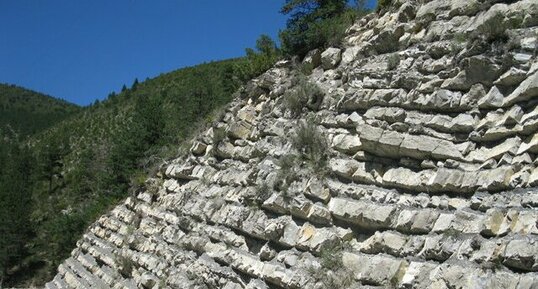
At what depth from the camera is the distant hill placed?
10800 centimetres

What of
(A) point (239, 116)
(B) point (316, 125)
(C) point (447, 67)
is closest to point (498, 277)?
(C) point (447, 67)

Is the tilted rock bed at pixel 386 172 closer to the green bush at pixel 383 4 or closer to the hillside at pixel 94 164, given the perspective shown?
the green bush at pixel 383 4

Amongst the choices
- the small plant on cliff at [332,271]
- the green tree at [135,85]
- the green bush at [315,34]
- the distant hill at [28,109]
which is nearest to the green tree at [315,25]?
the green bush at [315,34]

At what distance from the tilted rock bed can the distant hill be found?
320 feet

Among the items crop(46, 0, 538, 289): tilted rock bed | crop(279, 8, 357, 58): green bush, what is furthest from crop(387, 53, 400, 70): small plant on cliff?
crop(279, 8, 357, 58): green bush

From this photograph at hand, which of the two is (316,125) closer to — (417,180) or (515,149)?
(417,180)

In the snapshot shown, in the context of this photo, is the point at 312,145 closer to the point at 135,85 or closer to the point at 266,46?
the point at 266,46

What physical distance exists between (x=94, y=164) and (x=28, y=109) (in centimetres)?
11026

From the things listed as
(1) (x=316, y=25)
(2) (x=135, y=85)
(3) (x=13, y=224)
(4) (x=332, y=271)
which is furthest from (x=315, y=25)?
(2) (x=135, y=85)

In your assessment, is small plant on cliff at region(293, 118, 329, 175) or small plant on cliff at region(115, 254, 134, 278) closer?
small plant on cliff at region(293, 118, 329, 175)

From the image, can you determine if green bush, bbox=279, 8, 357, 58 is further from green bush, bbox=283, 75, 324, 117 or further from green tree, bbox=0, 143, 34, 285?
green tree, bbox=0, 143, 34, 285

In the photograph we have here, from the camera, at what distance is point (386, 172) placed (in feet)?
27.8

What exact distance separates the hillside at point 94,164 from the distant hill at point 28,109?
28.2 meters

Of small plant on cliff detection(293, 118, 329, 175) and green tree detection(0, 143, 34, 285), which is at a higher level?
small plant on cliff detection(293, 118, 329, 175)
